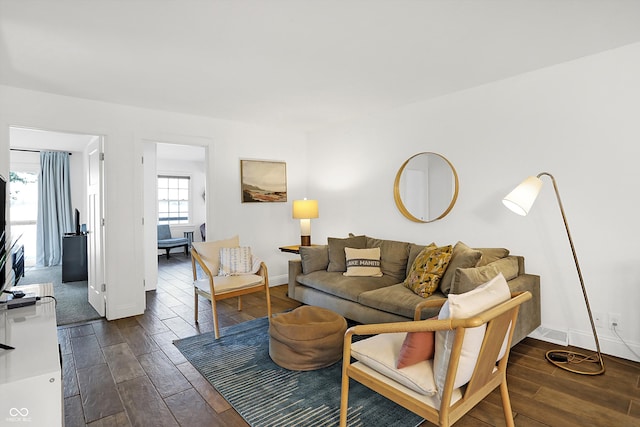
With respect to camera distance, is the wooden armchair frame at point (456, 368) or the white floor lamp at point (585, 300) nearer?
the wooden armchair frame at point (456, 368)

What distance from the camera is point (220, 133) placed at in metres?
4.69

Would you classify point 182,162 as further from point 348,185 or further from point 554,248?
point 554,248

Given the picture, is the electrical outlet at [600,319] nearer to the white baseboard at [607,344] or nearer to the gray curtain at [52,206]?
the white baseboard at [607,344]

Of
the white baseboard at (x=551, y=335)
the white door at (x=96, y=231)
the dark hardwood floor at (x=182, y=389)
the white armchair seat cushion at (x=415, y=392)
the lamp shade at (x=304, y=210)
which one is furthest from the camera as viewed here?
the lamp shade at (x=304, y=210)

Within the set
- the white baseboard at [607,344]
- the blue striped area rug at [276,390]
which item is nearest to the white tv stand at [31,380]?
the blue striped area rug at [276,390]

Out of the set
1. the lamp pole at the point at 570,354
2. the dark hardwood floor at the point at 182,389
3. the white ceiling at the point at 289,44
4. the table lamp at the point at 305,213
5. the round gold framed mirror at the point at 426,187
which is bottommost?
the dark hardwood floor at the point at 182,389

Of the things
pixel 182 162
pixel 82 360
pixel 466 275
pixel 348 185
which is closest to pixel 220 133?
pixel 348 185

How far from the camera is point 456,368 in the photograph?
1.41 m

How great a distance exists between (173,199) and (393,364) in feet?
27.5

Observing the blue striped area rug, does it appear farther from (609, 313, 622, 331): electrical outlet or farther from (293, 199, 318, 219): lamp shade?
(293, 199, 318, 219): lamp shade

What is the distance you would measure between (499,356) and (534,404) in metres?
0.72

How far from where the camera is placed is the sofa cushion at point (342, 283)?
134 inches

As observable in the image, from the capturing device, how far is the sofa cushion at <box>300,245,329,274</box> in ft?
13.4

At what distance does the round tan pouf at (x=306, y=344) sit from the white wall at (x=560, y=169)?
70.7 inches
